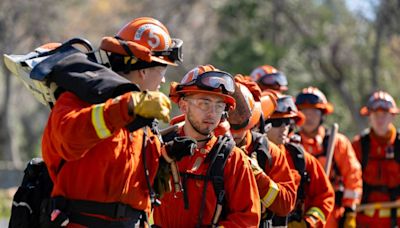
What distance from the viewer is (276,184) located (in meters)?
7.40

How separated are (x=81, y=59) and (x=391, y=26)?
27003 millimetres

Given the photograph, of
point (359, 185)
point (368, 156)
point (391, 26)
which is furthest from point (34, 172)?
point (391, 26)

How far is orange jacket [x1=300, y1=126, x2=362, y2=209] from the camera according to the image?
11.2 metres

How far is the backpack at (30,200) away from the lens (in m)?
5.64

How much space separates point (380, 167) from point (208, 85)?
5.96 metres

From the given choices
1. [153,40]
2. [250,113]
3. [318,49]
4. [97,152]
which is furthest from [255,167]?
[318,49]

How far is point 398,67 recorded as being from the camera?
122 feet

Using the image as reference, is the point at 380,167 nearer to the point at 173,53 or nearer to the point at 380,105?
the point at 380,105

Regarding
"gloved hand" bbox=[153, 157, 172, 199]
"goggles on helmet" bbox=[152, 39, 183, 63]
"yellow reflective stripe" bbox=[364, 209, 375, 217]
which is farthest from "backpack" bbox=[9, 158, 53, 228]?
"yellow reflective stripe" bbox=[364, 209, 375, 217]

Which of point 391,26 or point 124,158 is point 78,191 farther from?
point 391,26

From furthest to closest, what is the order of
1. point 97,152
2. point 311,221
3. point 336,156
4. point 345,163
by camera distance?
point 336,156 < point 345,163 < point 311,221 < point 97,152

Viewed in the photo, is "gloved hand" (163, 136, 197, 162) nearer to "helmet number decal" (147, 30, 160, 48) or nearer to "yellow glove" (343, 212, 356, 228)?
"helmet number decal" (147, 30, 160, 48)

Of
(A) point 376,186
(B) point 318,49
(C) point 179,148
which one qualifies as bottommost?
(C) point 179,148

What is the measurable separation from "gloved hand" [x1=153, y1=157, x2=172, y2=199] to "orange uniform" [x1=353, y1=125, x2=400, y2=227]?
6631mm
